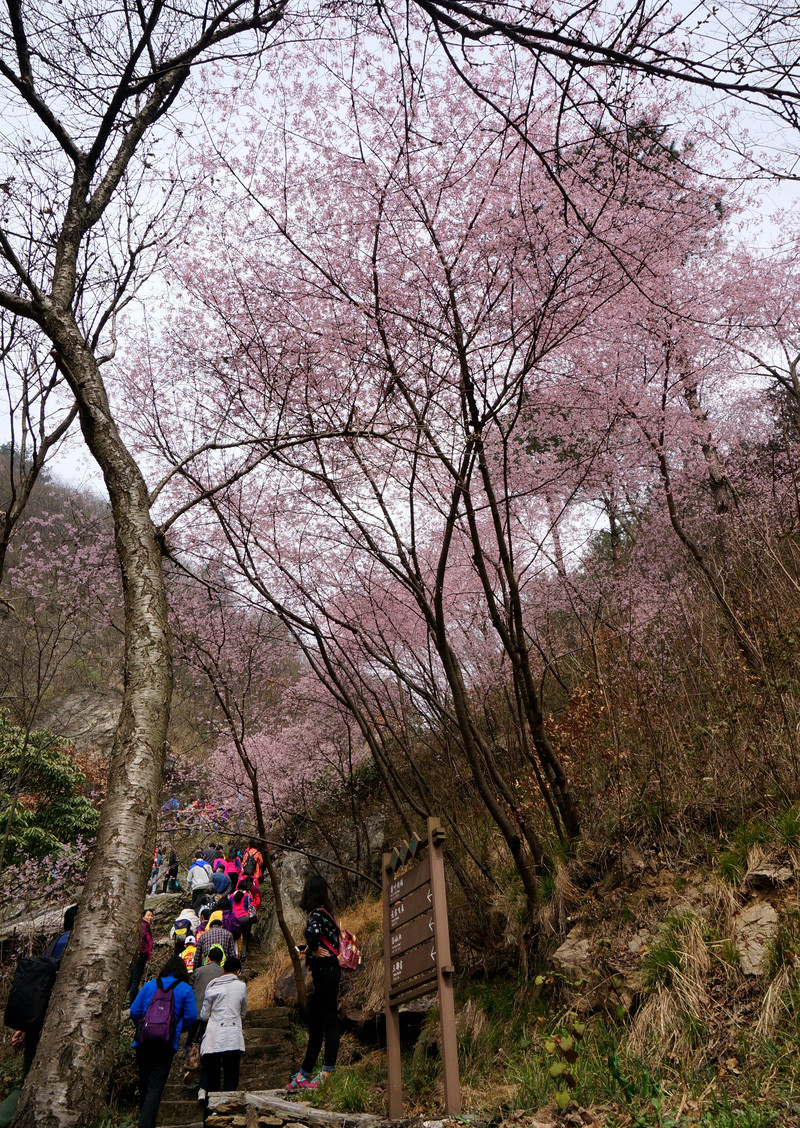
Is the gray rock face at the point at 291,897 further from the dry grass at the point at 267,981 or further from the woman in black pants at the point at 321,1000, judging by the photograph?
the woman in black pants at the point at 321,1000

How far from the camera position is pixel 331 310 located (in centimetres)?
605

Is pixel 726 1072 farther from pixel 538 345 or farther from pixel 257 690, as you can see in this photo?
pixel 257 690

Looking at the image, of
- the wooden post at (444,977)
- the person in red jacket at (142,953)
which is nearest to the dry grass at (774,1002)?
the wooden post at (444,977)

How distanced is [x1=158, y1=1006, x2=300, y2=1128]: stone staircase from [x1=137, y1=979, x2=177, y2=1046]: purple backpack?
78cm

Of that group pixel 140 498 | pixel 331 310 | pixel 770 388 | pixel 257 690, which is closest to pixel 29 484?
pixel 140 498

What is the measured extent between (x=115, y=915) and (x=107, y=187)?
415cm

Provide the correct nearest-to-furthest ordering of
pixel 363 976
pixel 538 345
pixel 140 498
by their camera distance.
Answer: pixel 140 498, pixel 538 345, pixel 363 976

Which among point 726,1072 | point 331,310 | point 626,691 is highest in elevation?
point 331,310

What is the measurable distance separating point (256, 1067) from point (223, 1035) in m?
1.88

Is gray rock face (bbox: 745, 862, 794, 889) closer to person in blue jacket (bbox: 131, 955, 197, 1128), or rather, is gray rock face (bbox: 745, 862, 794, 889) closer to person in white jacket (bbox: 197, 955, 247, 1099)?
person in white jacket (bbox: 197, 955, 247, 1099)

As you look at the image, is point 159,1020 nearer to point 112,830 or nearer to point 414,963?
point 414,963

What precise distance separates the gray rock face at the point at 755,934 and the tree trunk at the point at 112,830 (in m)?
2.90

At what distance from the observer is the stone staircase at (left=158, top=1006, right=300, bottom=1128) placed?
5.77 metres

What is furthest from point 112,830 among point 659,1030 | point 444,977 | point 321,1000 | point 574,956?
point 321,1000
